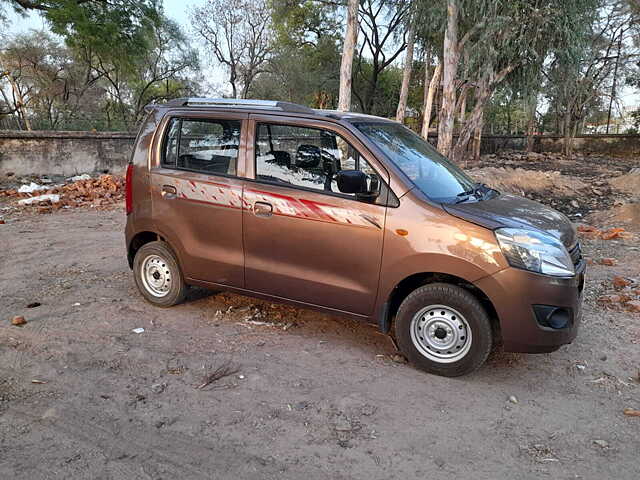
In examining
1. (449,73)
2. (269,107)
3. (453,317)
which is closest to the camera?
(453,317)

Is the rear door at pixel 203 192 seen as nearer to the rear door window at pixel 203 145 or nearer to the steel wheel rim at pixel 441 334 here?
the rear door window at pixel 203 145

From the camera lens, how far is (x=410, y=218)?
372 centimetres

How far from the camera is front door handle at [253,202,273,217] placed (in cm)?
420

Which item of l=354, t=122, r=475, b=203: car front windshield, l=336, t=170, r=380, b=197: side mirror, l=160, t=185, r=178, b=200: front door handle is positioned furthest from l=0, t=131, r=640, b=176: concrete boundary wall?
l=336, t=170, r=380, b=197: side mirror

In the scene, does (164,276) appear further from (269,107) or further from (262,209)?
(269,107)

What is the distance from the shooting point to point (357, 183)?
3760mm

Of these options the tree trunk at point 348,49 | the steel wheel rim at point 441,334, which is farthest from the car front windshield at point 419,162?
the tree trunk at point 348,49

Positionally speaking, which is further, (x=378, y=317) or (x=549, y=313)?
(x=378, y=317)

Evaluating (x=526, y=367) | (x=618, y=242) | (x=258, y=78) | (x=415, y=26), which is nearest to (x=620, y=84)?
(x=415, y=26)

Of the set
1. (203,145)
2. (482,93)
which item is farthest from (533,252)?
(482,93)

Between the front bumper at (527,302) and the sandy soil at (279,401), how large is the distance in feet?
1.38

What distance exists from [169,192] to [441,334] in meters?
2.74

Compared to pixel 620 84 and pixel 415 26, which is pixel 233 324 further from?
pixel 620 84

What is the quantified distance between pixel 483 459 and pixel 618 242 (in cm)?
683
